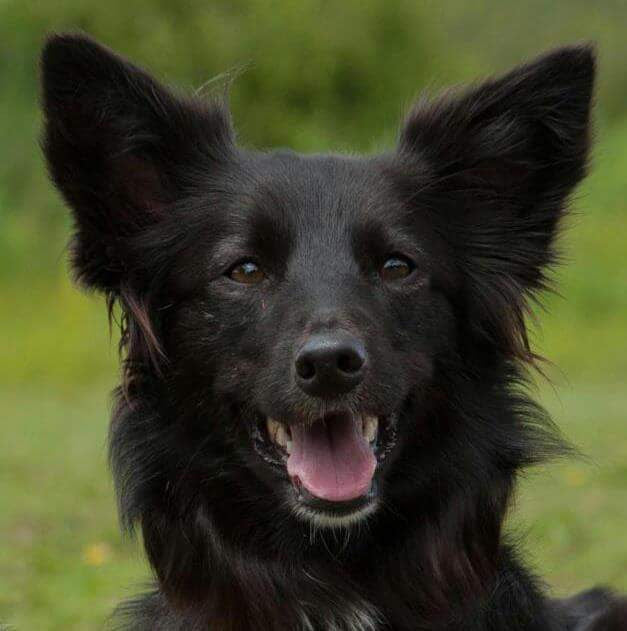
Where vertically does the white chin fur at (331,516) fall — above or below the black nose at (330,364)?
below

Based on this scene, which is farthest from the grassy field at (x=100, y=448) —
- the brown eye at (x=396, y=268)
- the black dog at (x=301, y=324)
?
the brown eye at (x=396, y=268)

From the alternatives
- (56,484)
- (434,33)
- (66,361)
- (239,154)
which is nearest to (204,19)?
(434,33)

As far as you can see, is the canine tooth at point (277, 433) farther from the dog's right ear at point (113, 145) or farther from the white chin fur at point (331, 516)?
the dog's right ear at point (113, 145)

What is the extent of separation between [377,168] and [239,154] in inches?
21.2

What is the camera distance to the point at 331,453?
3.98 m

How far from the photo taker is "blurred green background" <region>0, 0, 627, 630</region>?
7496 millimetres

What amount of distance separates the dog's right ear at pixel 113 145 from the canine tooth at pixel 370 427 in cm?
107

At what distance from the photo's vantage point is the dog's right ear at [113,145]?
409 cm

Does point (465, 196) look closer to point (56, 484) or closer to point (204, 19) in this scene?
point (56, 484)

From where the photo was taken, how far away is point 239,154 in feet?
14.8

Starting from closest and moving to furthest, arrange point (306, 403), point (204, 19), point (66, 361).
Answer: point (306, 403), point (66, 361), point (204, 19)

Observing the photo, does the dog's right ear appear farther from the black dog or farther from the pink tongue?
the pink tongue

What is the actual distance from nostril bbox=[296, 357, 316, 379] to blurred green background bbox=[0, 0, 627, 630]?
295 centimetres

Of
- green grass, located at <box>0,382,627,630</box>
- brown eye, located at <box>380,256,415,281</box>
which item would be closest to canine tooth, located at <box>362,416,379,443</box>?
brown eye, located at <box>380,256,415,281</box>
